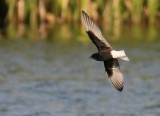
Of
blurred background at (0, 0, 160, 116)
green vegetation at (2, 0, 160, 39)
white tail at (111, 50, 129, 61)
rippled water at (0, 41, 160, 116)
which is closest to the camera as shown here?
white tail at (111, 50, 129, 61)

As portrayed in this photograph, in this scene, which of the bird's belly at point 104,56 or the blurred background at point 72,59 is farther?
the blurred background at point 72,59

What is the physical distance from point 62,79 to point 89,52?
3.31m

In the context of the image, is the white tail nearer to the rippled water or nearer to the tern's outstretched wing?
the tern's outstretched wing

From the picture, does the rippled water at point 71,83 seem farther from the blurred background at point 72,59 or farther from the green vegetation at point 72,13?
the green vegetation at point 72,13

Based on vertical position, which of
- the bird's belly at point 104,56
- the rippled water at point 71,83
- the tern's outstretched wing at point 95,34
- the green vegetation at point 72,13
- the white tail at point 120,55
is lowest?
the white tail at point 120,55

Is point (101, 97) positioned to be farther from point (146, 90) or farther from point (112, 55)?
point (112, 55)

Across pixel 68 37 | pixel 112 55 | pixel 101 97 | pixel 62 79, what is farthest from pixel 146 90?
pixel 68 37

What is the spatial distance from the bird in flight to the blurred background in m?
3.32

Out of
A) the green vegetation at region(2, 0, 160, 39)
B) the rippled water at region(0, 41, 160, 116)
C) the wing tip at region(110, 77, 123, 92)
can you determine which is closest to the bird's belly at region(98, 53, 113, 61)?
the wing tip at region(110, 77, 123, 92)

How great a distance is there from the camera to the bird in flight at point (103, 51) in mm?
7746

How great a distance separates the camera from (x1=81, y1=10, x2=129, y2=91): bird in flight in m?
7.75

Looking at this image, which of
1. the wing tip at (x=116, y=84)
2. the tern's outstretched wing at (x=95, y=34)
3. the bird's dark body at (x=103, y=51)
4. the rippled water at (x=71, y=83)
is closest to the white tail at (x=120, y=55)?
the bird's dark body at (x=103, y=51)

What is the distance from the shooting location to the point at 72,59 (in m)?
16.5

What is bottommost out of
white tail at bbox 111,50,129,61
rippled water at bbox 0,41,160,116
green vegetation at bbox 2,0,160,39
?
white tail at bbox 111,50,129,61
